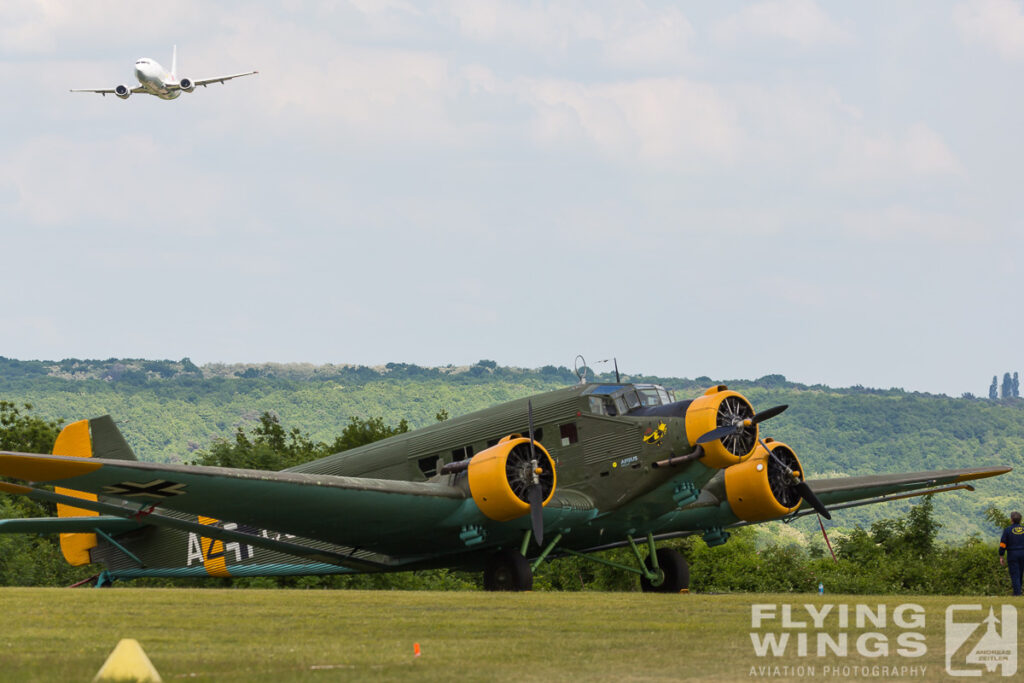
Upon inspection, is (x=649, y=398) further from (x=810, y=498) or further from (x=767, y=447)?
(x=810, y=498)

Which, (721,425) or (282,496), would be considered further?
(721,425)

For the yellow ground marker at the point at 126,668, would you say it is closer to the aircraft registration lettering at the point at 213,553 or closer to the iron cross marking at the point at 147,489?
the iron cross marking at the point at 147,489

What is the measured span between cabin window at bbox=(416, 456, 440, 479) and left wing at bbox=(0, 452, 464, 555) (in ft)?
4.85

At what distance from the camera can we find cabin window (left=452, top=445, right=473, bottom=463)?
21.8 m

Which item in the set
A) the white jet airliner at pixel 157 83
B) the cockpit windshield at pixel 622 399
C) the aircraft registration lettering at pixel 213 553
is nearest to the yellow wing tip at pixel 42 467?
the aircraft registration lettering at pixel 213 553

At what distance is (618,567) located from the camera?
21.4 metres

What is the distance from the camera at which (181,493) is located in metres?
18.4

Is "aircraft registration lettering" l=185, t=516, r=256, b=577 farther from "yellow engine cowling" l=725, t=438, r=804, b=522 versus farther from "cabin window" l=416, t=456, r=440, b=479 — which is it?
"yellow engine cowling" l=725, t=438, r=804, b=522

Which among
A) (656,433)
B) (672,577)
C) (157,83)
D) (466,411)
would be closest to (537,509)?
(656,433)

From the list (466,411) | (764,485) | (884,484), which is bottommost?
(884,484)

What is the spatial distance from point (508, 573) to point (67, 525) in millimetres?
8413

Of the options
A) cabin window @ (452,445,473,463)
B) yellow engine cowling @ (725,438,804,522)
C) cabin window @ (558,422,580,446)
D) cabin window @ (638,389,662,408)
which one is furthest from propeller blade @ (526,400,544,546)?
yellow engine cowling @ (725,438,804,522)

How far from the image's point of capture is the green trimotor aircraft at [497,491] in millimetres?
19125

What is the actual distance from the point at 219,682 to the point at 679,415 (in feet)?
42.6
